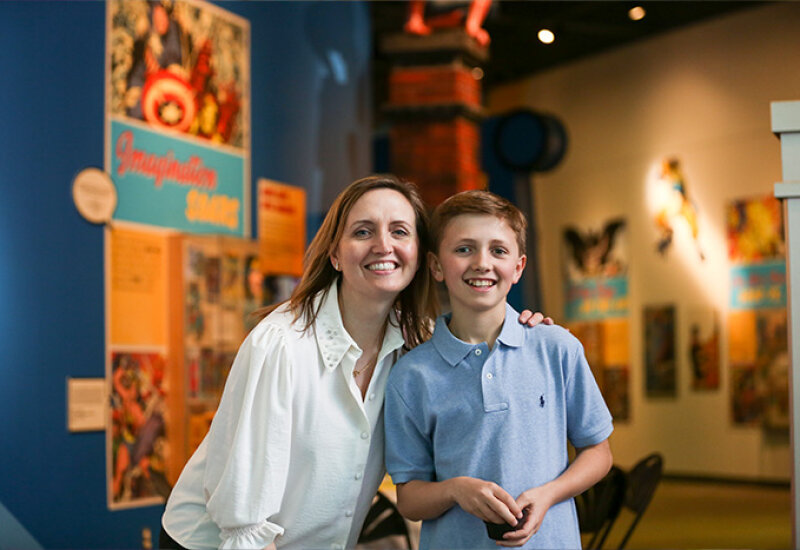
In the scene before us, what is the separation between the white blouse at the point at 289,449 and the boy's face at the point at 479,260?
9.9 inches

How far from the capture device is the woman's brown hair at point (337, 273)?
220cm

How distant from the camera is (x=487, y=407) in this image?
1961mm

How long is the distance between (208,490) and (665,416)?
25.0ft

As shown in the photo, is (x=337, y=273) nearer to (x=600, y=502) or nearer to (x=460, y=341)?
(x=460, y=341)

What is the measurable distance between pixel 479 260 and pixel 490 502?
0.51 metres

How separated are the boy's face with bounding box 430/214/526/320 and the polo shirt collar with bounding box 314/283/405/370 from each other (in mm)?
220

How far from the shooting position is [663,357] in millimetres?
9039

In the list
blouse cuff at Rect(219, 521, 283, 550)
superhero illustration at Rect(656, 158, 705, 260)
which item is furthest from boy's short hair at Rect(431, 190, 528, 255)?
superhero illustration at Rect(656, 158, 705, 260)

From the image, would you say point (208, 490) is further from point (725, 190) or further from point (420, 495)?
point (725, 190)

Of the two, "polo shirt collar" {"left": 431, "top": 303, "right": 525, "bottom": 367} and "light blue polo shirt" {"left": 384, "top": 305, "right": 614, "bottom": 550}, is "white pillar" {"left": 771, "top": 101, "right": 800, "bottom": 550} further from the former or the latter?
"polo shirt collar" {"left": 431, "top": 303, "right": 525, "bottom": 367}

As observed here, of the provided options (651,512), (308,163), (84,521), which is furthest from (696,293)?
(84,521)

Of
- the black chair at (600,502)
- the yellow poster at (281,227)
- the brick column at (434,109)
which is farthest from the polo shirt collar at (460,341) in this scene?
the brick column at (434,109)

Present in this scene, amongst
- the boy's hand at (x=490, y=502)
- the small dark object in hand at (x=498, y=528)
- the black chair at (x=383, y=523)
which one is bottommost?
the black chair at (x=383, y=523)

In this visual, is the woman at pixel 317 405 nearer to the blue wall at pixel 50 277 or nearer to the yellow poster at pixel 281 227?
the blue wall at pixel 50 277
